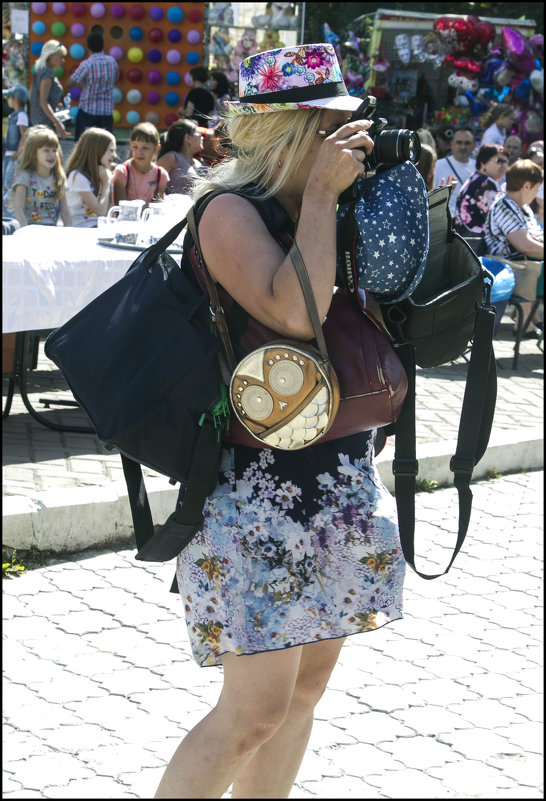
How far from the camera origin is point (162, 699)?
311cm

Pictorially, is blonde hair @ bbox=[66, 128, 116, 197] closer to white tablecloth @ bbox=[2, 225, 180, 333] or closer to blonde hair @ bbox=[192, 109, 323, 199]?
white tablecloth @ bbox=[2, 225, 180, 333]

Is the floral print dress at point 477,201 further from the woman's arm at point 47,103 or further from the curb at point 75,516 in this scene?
the woman's arm at point 47,103

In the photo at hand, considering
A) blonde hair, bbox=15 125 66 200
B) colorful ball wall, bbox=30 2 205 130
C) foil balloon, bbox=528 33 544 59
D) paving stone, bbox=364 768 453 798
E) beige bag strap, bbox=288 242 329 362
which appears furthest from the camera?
colorful ball wall, bbox=30 2 205 130

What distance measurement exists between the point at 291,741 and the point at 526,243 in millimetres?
7038

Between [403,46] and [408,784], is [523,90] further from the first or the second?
[408,784]

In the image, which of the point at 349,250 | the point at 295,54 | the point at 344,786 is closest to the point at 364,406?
the point at 349,250

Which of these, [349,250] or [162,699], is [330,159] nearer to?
[349,250]

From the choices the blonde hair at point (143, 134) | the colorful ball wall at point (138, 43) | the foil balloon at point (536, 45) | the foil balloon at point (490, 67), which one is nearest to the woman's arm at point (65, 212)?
the blonde hair at point (143, 134)

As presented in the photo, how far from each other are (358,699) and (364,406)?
58.8 inches

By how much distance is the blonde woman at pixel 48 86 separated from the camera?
40.1 ft

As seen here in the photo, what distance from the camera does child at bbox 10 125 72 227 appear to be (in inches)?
284

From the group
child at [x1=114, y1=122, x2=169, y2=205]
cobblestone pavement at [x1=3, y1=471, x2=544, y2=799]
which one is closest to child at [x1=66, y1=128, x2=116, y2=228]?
child at [x1=114, y1=122, x2=169, y2=205]

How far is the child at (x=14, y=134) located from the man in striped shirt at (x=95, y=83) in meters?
1.35

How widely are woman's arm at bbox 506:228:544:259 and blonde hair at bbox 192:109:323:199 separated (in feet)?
22.7
